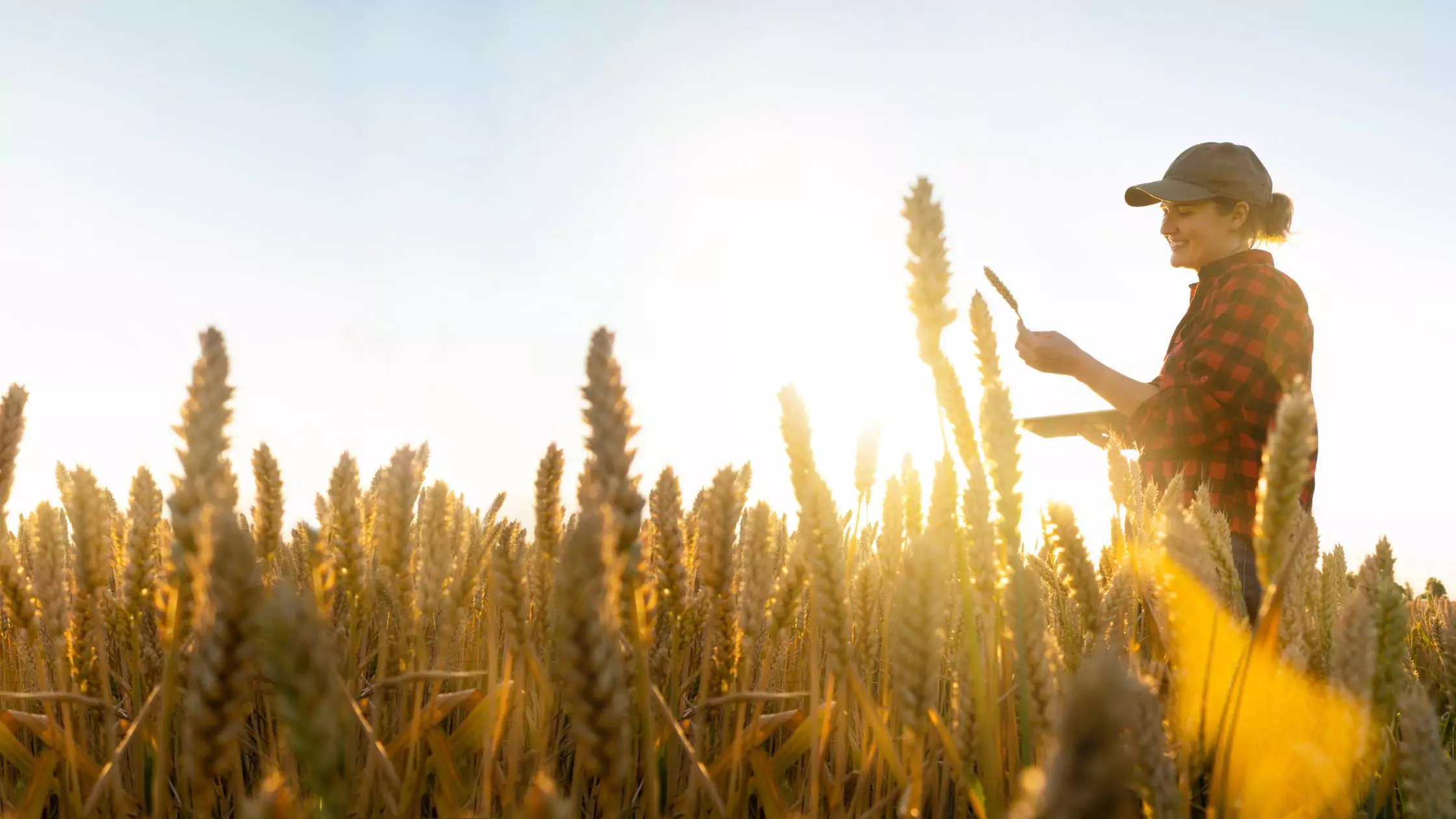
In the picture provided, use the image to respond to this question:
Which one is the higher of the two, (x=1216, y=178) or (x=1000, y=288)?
(x=1216, y=178)

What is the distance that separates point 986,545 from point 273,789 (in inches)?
37.0

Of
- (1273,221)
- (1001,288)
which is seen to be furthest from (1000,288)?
(1273,221)

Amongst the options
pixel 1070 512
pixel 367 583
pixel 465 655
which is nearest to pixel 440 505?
pixel 367 583

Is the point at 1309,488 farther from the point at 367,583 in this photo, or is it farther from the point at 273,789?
the point at 273,789

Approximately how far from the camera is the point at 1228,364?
12.2ft

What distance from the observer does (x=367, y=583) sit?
1.65 meters

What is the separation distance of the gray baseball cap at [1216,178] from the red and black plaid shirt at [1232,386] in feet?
1.19

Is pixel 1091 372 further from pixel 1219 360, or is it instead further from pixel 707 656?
pixel 707 656

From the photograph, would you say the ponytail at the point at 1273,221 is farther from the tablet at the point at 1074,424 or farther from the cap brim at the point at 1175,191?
the tablet at the point at 1074,424

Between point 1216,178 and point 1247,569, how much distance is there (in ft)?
6.25

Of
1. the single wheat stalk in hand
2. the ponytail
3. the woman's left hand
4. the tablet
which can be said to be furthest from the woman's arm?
the single wheat stalk in hand

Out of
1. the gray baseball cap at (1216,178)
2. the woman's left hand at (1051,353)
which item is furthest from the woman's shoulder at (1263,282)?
the woman's left hand at (1051,353)

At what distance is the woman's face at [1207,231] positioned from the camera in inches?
165

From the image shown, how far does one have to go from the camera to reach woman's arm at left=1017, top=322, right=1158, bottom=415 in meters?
3.75
